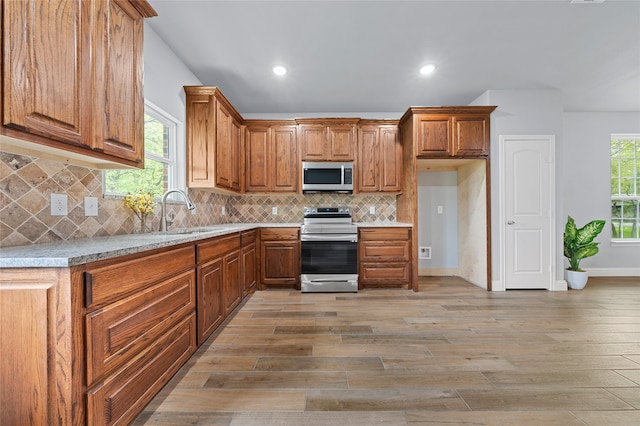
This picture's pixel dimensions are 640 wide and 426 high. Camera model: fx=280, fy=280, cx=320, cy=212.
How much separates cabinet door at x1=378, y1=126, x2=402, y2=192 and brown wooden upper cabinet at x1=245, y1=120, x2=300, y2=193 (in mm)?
1293

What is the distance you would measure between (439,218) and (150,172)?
13.5 ft

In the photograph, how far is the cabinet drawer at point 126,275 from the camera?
1.14 m

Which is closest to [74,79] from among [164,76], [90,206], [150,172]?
[90,206]

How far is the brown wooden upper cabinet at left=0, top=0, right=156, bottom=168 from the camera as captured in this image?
1.10 metres

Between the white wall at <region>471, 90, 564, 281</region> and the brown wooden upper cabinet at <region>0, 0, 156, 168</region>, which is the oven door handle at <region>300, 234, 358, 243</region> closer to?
the white wall at <region>471, 90, 564, 281</region>

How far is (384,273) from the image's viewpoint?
389cm

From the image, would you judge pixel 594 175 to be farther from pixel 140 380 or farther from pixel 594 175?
pixel 140 380

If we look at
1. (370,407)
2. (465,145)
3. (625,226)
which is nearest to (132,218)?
(370,407)

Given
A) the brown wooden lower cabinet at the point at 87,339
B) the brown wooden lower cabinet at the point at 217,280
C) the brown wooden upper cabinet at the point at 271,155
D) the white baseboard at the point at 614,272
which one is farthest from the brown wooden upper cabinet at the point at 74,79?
the white baseboard at the point at 614,272

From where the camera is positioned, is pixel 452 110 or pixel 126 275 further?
pixel 452 110

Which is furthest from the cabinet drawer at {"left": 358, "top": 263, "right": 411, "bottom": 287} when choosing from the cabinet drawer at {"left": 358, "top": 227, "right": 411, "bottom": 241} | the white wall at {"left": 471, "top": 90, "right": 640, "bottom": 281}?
the white wall at {"left": 471, "top": 90, "right": 640, "bottom": 281}

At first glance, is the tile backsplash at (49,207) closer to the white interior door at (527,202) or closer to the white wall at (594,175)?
the white interior door at (527,202)

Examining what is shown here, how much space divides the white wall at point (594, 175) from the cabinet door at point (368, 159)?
312 cm

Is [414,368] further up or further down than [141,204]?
further down
